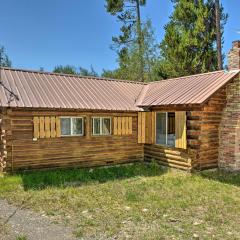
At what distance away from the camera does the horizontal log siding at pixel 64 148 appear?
37.2 ft

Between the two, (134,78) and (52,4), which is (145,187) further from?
(134,78)

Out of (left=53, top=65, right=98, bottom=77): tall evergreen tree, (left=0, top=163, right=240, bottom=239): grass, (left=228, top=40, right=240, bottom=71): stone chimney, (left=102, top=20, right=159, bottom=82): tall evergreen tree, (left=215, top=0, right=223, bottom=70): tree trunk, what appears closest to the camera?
(left=0, top=163, right=240, bottom=239): grass

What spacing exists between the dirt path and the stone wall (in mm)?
8259

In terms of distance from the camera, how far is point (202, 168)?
40.6 ft

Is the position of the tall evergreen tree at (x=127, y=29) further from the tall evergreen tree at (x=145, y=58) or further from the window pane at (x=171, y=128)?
the window pane at (x=171, y=128)

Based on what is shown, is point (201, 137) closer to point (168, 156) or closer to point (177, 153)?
point (177, 153)

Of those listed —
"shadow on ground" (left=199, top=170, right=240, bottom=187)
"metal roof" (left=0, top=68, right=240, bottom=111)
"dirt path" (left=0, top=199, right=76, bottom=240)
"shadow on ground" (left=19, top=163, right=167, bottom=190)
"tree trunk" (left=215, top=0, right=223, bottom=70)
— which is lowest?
"dirt path" (left=0, top=199, right=76, bottom=240)

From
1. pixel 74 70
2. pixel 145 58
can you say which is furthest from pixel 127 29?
pixel 74 70

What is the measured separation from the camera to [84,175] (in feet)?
37.9

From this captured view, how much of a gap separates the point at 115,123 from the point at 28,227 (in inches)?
301

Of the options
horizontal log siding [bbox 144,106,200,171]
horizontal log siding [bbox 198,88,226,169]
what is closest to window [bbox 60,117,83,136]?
horizontal log siding [bbox 144,106,200,171]

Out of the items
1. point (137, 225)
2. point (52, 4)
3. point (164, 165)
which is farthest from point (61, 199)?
point (52, 4)

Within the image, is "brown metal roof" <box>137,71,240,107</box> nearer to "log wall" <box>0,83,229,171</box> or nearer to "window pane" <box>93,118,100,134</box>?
"log wall" <box>0,83,229,171</box>

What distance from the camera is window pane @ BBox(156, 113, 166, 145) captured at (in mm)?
13570
